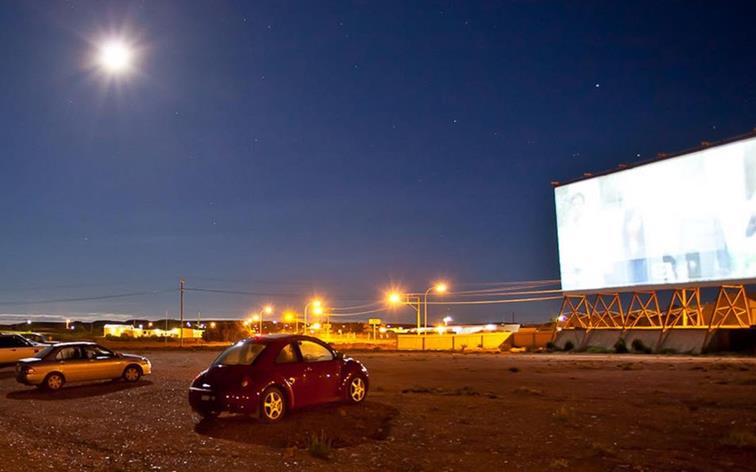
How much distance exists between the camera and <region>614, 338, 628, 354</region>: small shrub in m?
47.5

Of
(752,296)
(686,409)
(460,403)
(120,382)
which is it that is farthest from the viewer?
(752,296)

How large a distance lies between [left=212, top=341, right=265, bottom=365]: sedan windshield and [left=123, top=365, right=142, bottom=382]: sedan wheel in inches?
348

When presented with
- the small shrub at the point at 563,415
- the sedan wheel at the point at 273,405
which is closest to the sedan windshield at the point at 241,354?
the sedan wheel at the point at 273,405

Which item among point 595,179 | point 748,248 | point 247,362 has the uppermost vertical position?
point 595,179

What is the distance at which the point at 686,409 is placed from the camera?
43.2 feet

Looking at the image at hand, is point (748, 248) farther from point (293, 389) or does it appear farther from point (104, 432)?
point (104, 432)

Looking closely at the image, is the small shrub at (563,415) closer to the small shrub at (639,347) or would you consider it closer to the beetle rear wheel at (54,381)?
the beetle rear wheel at (54,381)

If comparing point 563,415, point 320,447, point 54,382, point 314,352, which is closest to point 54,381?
point 54,382

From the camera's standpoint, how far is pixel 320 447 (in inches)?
361

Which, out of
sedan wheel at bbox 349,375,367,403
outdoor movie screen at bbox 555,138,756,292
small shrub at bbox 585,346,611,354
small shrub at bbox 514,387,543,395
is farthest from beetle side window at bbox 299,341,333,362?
small shrub at bbox 585,346,611,354

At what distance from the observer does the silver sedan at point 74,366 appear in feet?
59.8

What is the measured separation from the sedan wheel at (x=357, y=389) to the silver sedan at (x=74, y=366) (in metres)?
9.57

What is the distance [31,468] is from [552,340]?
50.6m

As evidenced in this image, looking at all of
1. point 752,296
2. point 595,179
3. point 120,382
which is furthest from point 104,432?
point 752,296
